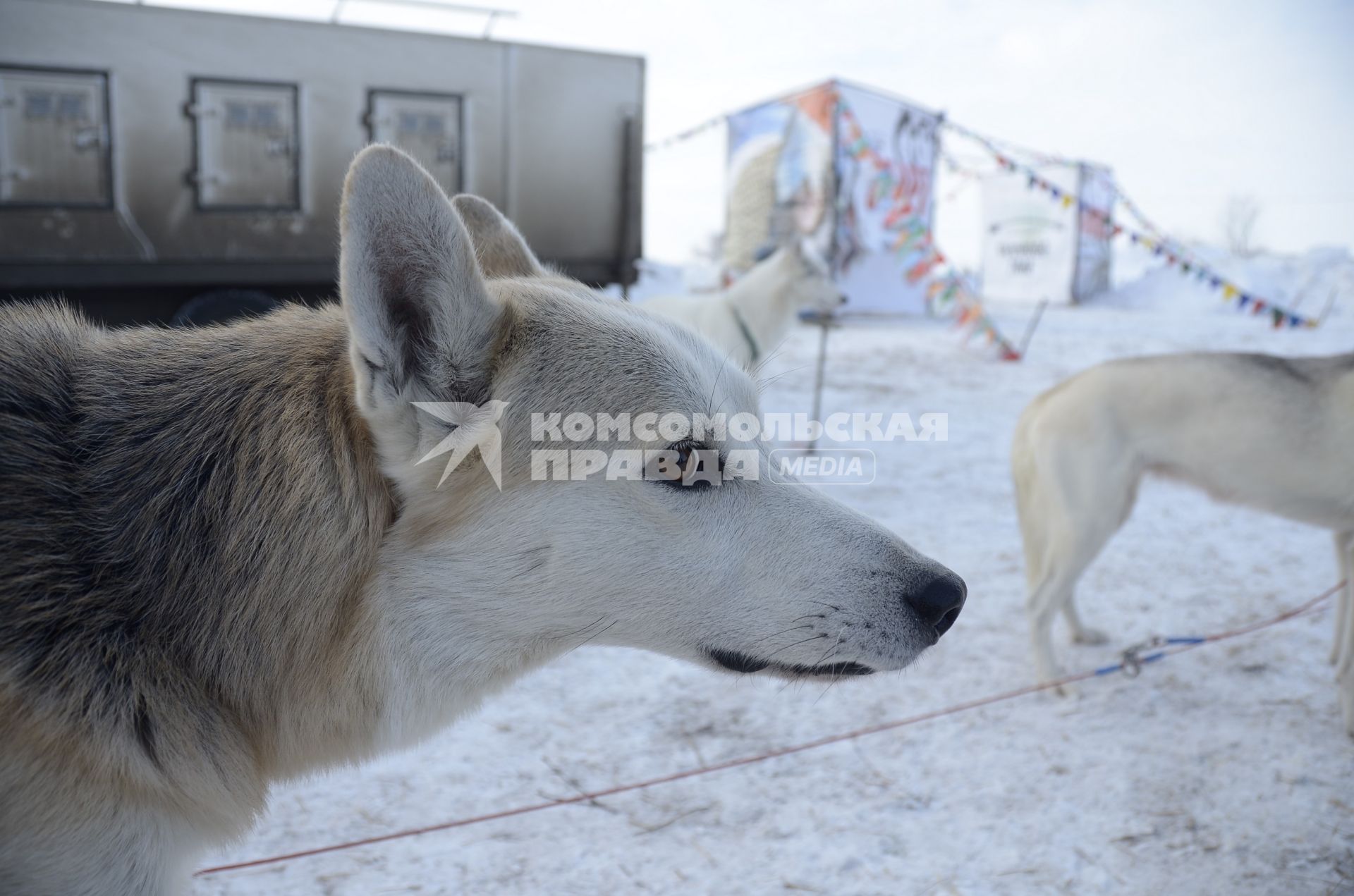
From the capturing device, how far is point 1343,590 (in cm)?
368

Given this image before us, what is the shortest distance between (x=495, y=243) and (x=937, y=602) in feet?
4.58

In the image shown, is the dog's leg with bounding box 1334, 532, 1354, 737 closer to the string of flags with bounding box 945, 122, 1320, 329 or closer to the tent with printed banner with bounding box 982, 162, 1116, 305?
the string of flags with bounding box 945, 122, 1320, 329

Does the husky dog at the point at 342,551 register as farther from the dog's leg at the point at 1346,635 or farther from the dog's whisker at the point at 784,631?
the dog's leg at the point at 1346,635

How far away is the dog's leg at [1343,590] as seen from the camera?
144 inches

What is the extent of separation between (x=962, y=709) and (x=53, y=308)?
318cm

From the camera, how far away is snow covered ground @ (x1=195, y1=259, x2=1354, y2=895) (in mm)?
2348

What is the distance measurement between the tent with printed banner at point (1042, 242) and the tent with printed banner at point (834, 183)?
16.4 feet

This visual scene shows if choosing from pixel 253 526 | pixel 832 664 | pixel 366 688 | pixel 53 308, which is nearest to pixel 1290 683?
pixel 832 664

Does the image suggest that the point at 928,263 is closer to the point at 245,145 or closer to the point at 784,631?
the point at 245,145

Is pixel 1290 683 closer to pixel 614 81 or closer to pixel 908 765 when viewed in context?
pixel 908 765

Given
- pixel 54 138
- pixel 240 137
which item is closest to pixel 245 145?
pixel 240 137

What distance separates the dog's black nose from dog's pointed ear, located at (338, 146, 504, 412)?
0.97 metres

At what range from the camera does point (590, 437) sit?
1628 millimetres

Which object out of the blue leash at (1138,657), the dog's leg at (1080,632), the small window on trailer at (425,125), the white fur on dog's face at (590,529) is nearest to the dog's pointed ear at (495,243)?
the white fur on dog's face at (590,529)
